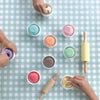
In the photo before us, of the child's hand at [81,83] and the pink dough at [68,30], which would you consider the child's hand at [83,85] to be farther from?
the pink dough at [68,30]

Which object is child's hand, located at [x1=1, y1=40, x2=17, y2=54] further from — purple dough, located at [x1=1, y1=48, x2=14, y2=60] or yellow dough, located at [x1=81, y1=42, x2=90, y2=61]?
yellow dough, located at [x1=81, y1=42, x2=90, y2=61]

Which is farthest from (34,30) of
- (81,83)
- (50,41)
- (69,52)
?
(81,83)

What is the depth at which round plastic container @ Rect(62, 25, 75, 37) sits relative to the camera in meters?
1.09

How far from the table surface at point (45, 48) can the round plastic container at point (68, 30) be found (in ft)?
0.14

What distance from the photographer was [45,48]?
3.67 ft

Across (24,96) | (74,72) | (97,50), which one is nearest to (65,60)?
(74,72)

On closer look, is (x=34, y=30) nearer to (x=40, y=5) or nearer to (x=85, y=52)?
(x=40, y=5)

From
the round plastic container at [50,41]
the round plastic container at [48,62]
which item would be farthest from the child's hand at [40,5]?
the round plastic container at [48,62]

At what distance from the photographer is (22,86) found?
1100 millimetres

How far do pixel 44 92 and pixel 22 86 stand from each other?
0.42ft

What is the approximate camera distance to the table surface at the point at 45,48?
110 centimetres

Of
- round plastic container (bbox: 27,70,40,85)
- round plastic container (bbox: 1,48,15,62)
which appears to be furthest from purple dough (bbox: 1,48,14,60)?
round plastic container (bbox: 27,70,40,85)

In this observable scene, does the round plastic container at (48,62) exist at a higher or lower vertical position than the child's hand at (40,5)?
lower

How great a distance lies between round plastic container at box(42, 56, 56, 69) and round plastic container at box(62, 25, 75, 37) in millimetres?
148
